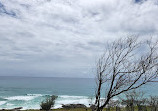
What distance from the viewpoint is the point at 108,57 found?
4754 millimetres

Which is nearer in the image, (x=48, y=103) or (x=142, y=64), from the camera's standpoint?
(x=142, y=64)

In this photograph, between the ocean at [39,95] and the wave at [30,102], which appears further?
the ocean at [39,95]

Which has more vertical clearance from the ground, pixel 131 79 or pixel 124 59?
pixel 124 59

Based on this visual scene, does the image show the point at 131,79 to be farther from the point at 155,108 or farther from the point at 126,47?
the point at 155,108

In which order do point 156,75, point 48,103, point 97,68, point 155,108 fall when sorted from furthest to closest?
point 48,103 < point 155,108 < point 97,68 < point 156,75


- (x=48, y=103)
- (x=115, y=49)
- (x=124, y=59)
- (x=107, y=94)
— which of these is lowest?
(x=48, y=103)

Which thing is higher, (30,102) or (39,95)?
(39,95)

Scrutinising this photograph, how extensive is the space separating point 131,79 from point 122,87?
0.41m

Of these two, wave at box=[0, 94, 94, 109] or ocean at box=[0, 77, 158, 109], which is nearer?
wave at box=[0, 94, 94, 109]

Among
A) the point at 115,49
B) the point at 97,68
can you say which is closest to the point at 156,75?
the point at 115,49

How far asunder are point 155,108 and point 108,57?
18.0 metres

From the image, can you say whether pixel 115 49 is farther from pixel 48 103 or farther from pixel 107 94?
pixel 48 103

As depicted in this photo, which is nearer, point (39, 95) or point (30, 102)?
point (30, 102)

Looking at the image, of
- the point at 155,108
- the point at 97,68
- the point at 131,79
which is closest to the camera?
the point at 131,79
